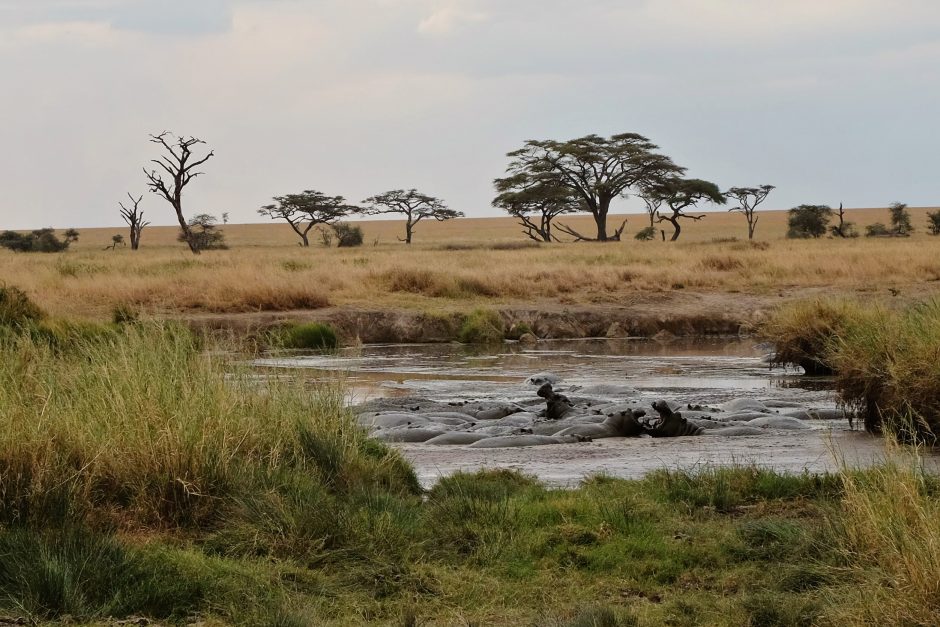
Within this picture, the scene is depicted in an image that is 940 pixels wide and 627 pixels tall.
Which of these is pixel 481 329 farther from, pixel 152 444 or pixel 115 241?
pixel 115 241

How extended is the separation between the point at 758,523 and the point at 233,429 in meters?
3.52

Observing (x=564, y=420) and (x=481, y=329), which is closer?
(x=564, y=420)

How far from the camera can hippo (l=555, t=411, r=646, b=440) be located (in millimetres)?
12289

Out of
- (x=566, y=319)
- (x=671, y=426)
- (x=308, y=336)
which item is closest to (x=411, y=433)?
(x=671, y=426)

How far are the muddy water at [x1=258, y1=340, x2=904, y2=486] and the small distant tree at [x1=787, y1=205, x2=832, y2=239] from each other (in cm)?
4307

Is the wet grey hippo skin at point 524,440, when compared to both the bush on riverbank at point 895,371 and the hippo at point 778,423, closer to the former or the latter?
the hippo at point 778,423

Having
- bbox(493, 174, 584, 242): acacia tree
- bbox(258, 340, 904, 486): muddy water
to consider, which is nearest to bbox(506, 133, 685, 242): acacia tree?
bbox(493, 174, 584, 242): acacia tree

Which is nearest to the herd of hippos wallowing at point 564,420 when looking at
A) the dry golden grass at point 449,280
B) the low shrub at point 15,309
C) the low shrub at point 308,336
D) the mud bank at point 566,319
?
the low shrub at point 15,309

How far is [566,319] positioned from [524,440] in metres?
13.9

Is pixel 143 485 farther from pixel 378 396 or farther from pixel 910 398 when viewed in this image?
pixel 378 396

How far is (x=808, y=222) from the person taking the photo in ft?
214

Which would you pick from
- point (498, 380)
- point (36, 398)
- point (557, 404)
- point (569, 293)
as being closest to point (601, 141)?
point (569, 293)

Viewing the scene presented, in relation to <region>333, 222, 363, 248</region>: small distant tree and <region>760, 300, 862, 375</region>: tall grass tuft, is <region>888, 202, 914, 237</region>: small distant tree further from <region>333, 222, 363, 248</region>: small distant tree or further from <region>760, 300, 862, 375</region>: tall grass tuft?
<region>760, 300, 862, 375</region>: tall grass tuft

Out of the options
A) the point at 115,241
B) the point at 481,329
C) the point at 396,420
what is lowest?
the point at 396,420
